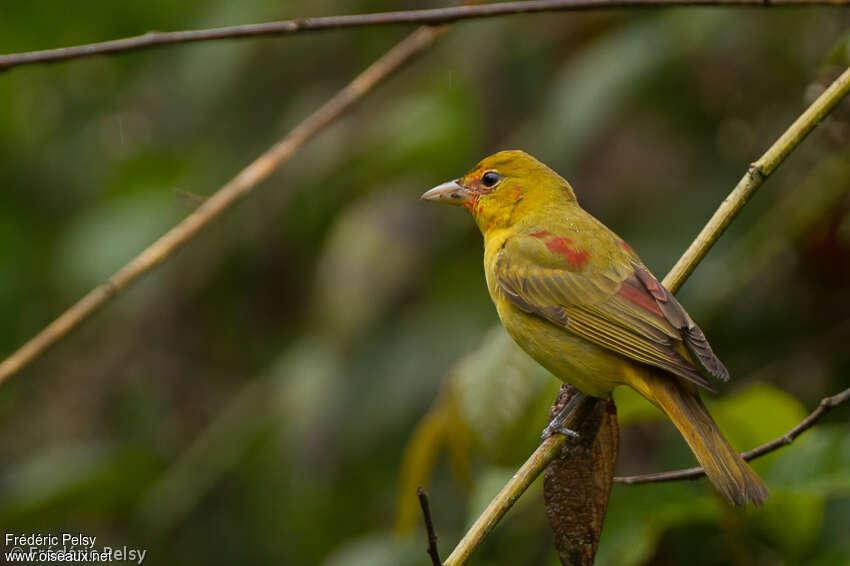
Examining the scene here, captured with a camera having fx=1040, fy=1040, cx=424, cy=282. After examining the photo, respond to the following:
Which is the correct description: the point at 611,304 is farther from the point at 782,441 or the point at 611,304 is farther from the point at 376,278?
the point at 376,278

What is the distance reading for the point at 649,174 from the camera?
16.5ft

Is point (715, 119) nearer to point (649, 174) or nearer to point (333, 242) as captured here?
point (649, 174)

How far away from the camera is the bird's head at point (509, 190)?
11.4ft

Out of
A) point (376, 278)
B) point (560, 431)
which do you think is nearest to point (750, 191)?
point (560, 431)

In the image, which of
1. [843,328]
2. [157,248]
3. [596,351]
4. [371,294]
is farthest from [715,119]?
[157,248]

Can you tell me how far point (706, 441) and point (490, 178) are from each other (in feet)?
4.49

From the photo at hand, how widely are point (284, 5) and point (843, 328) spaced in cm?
313

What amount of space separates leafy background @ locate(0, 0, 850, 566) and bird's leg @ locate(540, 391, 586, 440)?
0.11 metres

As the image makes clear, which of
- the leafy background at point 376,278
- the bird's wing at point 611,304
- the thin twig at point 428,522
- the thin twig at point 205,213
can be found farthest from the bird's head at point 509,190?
the thin twig at point 428,522

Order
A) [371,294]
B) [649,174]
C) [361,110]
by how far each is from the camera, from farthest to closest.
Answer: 1. [361,110]
2. [649,174]
3. [371,294]

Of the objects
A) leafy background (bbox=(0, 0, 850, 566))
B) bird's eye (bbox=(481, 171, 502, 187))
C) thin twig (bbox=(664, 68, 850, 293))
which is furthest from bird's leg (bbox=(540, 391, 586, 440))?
bird's eye (bbox=(481, 171, 502, 187))

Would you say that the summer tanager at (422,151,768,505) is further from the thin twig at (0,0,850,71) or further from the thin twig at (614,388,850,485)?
the thin twig at (0,0,850,71)

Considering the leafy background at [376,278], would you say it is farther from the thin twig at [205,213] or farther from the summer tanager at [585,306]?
the thin twig at [205,213]

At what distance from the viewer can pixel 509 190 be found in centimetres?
350
